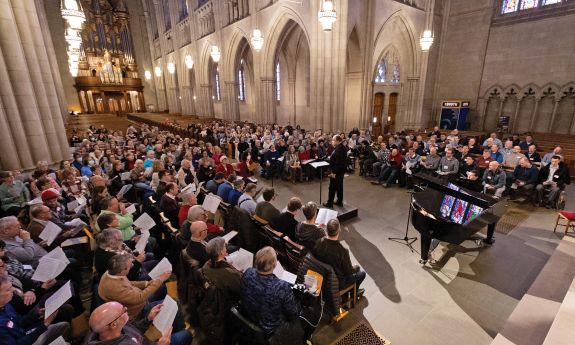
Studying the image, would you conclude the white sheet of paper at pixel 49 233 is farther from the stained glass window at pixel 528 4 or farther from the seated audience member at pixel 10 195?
the stained glass window at pixel 528 4

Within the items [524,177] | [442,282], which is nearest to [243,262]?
[442,282]

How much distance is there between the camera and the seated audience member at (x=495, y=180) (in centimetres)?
587

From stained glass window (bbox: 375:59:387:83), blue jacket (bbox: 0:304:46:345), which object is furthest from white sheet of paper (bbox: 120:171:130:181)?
stained glass window (bbox: 375:59:387:83)

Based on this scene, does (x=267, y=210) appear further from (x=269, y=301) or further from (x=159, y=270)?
(x=269, y=301)

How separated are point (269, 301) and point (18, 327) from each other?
210 centimetres

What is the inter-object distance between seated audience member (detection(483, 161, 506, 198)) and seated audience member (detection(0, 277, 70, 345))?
24.0ft

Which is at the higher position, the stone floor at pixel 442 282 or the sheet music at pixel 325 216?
the sheet music at pixel 325 216

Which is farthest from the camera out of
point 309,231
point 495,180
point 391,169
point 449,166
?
point 391,169

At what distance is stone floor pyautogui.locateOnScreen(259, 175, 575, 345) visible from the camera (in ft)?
10.1

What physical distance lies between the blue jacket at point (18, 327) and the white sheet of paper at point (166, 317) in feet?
3.38

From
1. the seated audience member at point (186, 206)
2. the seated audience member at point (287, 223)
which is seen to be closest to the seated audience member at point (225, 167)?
the seated audience member at point (186, 206)

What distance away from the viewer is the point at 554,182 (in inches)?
241

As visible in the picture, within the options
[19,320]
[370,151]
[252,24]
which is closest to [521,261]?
[370,151]

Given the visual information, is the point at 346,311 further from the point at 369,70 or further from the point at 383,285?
the point at 369,70
